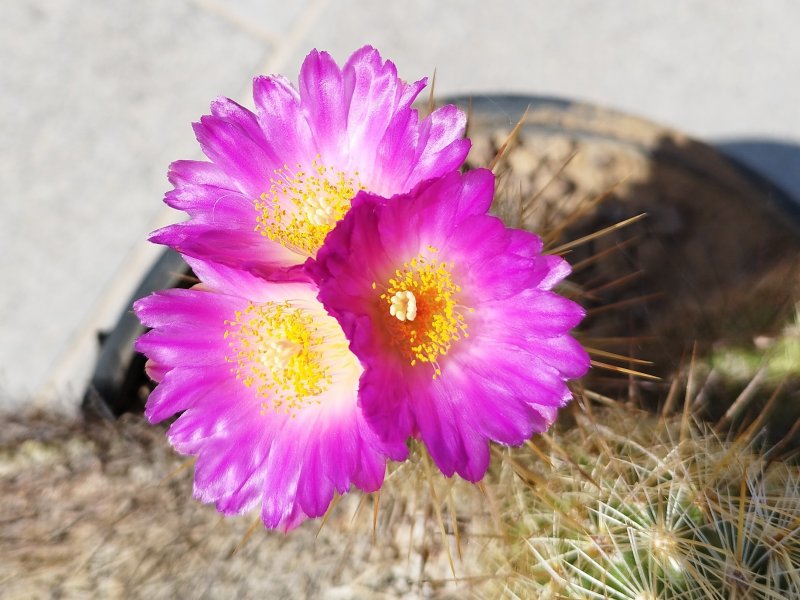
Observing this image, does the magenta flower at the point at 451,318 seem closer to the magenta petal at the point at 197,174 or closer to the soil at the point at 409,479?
the magenta petal at the point at 197,174

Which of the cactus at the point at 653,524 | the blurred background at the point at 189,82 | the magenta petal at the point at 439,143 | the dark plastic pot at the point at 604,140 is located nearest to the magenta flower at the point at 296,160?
the magenta petal at the point at 439,143

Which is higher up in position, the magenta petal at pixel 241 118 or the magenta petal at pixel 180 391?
the magenta petal at pixel 241 118

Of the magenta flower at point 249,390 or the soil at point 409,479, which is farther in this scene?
the soil at point 409,479

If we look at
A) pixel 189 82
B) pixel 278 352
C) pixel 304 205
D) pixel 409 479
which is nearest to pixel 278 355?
pixel 278 352

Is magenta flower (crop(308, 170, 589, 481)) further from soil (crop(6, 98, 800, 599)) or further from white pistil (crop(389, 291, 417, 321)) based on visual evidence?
soil (crop(6, 98, 800, 599))

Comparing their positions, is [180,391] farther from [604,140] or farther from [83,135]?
[83,135]

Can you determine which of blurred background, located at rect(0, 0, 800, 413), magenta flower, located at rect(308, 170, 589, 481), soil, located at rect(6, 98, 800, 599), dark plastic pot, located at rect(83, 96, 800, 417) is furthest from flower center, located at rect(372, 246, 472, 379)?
blurred background, located at rect(0, 0, 800, 413)

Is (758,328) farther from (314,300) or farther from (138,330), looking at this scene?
(138,330)
